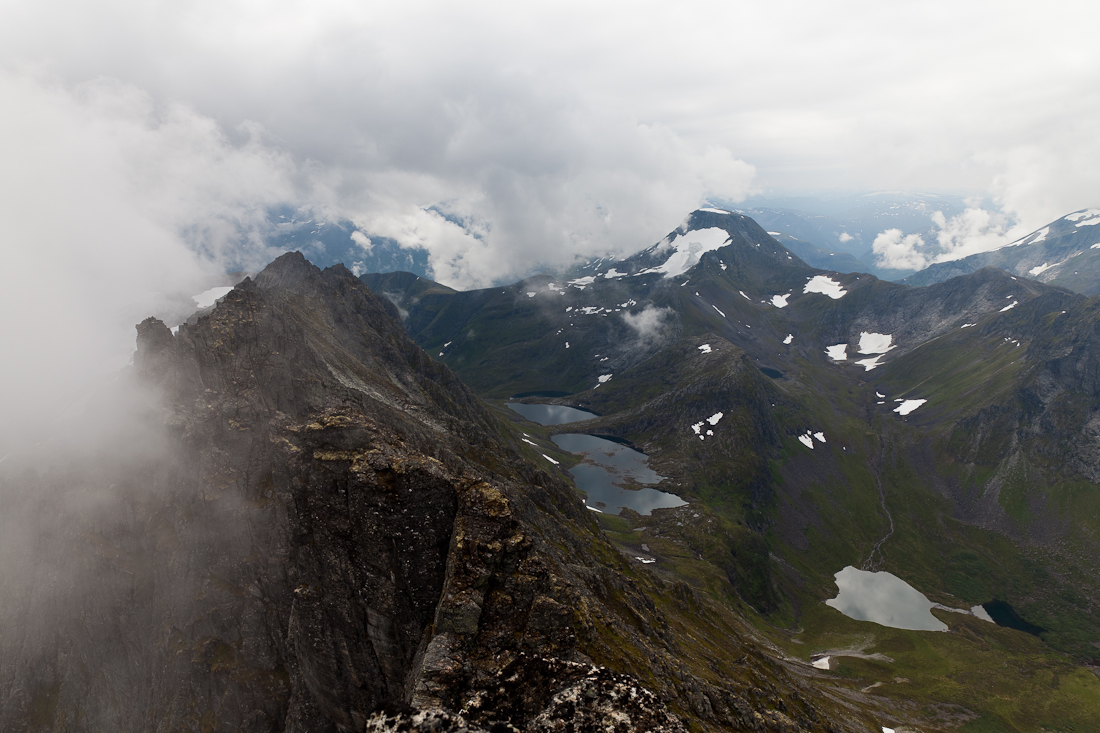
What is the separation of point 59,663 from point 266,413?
134 ft

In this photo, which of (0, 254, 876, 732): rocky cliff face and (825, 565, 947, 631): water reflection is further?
(825, 565, 947, 631): water reflection

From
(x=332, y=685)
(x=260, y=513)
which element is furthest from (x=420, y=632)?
(x=260, y=513)

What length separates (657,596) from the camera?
100250 millimetres

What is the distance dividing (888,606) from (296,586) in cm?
22534

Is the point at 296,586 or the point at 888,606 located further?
the point at 888,606

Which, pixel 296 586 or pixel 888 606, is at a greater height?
pixel 296 586

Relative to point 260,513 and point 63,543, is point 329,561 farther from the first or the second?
point 63,543

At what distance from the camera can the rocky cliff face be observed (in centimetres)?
2856

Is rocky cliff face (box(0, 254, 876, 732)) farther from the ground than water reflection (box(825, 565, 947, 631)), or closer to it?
farther from the ground

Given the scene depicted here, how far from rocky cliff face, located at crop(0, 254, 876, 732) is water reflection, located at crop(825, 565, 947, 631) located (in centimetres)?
10427

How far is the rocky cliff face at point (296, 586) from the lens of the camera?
93.7ft

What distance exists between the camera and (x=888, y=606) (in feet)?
614

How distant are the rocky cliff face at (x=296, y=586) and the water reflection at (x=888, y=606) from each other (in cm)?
10427

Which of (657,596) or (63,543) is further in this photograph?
(657,596)
